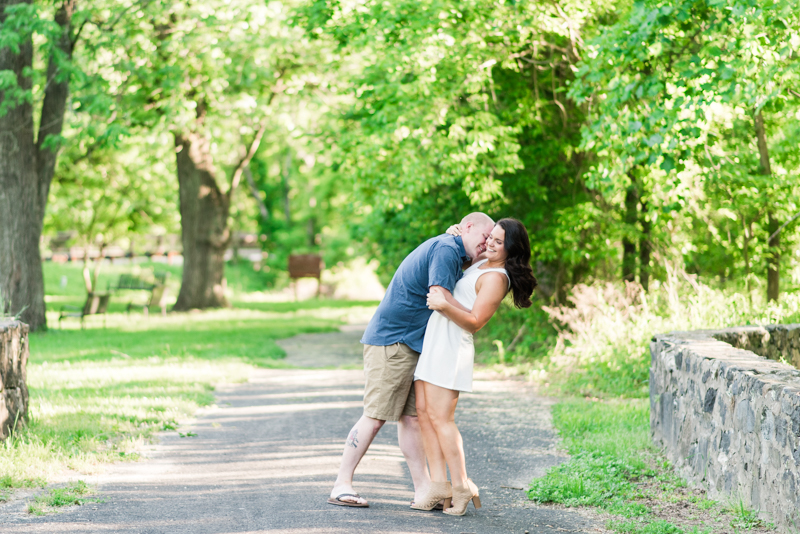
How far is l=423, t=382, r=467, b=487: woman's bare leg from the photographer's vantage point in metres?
4.81

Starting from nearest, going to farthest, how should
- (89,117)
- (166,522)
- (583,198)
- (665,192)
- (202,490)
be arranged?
(166,522) → (202,490) → (665,192) → (583,198) → (89,117)

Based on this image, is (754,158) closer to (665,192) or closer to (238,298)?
(665,192)

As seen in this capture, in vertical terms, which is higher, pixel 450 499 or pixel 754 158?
pixel 754 158

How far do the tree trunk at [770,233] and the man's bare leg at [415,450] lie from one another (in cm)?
769

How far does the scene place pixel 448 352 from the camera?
480 centimetres

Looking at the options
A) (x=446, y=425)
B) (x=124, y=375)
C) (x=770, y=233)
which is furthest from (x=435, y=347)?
(x=770, y=233)

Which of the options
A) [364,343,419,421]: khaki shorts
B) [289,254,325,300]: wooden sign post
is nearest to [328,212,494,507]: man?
[364,343,419,421]: khaki shorts

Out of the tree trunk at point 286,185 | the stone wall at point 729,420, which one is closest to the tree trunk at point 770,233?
the stone wall at point 729,420

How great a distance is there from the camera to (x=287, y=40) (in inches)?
655

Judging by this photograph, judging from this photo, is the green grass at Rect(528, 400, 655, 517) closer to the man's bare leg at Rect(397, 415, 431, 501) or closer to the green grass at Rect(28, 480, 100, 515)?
the man's bare leg at Rect(397, 415, 431, 501)

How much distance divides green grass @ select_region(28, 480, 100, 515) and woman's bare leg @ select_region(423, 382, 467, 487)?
222 centimetres

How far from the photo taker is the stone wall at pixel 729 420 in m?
4.27

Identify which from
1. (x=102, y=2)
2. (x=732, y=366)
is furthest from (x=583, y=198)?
(x=102, y=2)

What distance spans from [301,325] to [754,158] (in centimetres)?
1018
